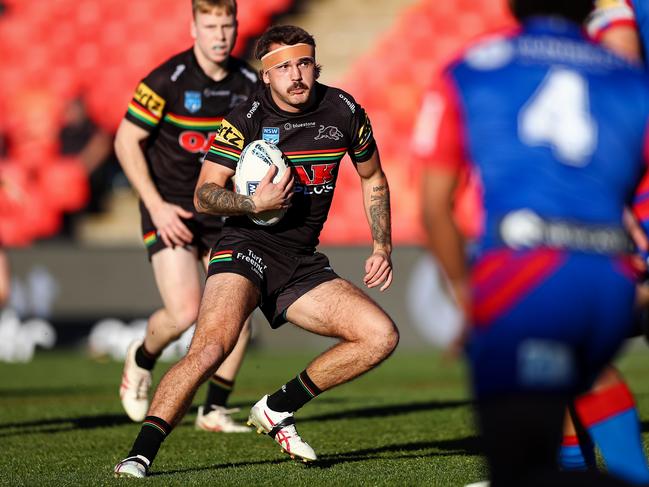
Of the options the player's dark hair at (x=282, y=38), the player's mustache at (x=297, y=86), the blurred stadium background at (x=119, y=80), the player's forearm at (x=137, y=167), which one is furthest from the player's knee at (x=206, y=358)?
the blurred stadium background at (x=119, y=80)

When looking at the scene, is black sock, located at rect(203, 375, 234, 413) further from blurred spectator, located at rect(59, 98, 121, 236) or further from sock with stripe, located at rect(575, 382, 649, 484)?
blurred spectator, located at rect(59, 98, 121, 236)

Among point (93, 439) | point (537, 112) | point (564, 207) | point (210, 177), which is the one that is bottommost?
point (93, 439)

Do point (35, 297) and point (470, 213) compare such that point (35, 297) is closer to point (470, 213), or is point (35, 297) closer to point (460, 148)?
point (470, 213)

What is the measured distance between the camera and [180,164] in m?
7.91

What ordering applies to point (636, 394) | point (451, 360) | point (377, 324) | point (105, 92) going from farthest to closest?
point (105, 92), point (636, 394), point (377, 324), point (451, 360)

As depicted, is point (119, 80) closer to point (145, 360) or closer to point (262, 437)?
point (145, 360)

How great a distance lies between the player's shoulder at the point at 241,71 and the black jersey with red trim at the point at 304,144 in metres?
1.48

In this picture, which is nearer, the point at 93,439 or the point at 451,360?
the point at 451,360

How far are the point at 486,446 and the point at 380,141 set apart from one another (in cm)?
1547

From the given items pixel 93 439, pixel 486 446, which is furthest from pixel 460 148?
pixel 93 439

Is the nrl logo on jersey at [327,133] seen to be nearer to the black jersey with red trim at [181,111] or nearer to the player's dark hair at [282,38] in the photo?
the player's dark hair at [282,38]

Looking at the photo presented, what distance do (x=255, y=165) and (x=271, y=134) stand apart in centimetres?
32

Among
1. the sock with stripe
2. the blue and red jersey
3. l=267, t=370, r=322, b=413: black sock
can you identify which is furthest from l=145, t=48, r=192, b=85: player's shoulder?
the blue and red jersey

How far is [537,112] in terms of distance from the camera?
11.3 ft
